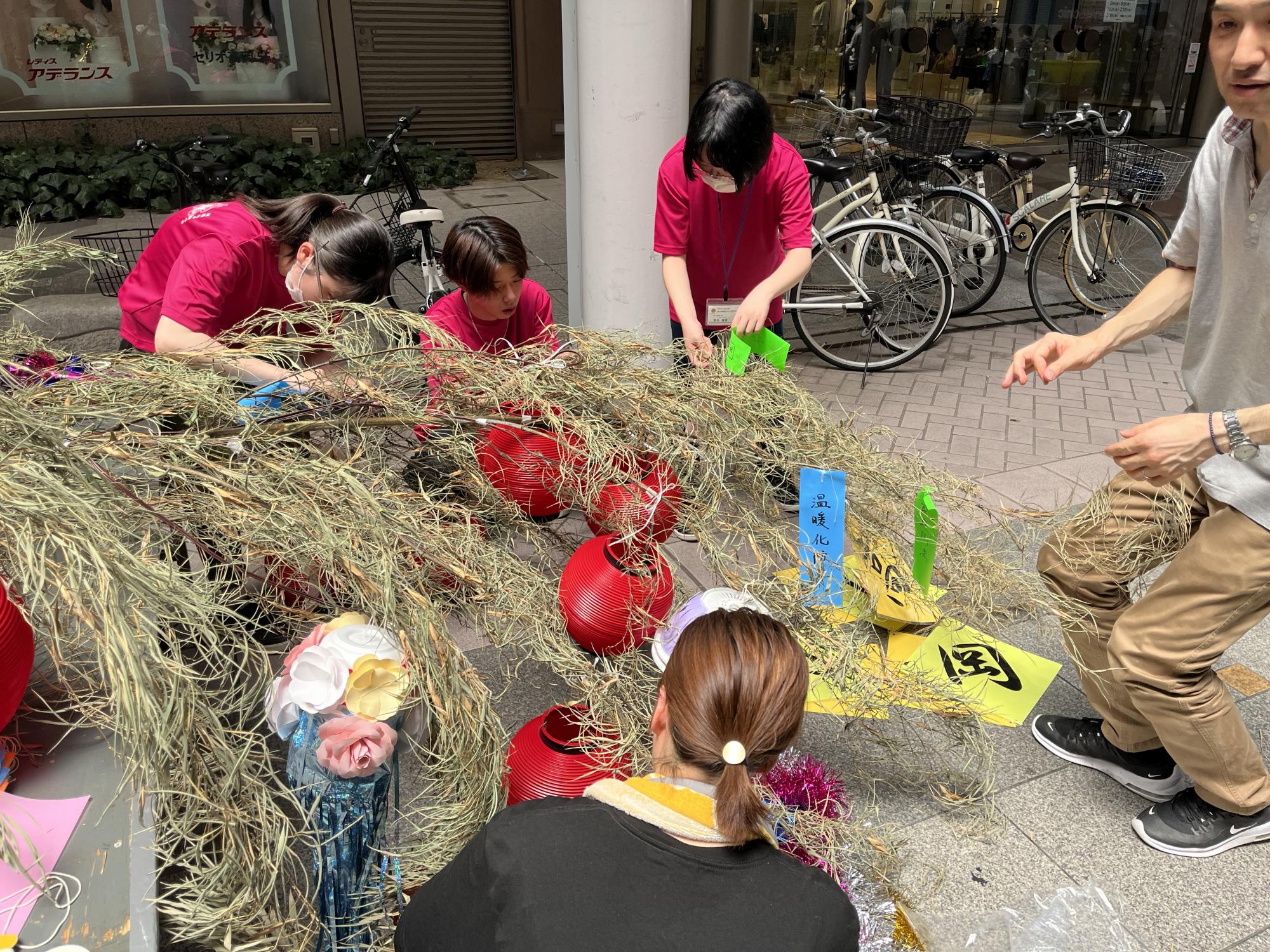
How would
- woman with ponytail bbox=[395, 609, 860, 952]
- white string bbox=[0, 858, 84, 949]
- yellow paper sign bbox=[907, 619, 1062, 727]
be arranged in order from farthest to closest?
yellow paper sign bbox=[907, 619, 1062, 727], white string bbox=[0, 858, 84, 949], woman with ponytail bbox=[395, 609, 860, 952]

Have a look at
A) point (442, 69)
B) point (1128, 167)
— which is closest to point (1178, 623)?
point (1128, 167)

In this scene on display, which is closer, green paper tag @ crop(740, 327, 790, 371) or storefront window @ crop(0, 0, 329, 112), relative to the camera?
green paper tag @ crop(740, 327, 790, 371)

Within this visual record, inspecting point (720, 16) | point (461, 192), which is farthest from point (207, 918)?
point (461, 192)

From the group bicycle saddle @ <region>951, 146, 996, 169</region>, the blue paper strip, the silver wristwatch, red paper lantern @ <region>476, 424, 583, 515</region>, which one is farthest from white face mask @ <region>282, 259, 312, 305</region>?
bicycle saddle @ <region>951, 146, 996, 169</region>

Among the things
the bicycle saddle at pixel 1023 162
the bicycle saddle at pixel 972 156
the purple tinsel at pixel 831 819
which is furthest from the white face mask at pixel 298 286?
the bicycle saddle at pixel 1023 162

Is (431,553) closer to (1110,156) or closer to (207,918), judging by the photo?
(207,918)

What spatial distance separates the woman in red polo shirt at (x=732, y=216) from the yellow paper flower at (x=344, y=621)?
48.2 inches

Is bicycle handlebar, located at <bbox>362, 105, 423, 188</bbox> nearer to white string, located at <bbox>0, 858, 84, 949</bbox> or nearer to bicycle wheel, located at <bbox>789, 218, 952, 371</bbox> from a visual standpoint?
bicycle wheel, located at <bbox>789, 218, 952, 371</bbox>

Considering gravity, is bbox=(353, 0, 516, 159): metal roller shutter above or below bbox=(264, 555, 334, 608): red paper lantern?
above

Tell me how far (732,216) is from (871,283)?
256cm

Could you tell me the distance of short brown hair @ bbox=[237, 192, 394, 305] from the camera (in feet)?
7.35

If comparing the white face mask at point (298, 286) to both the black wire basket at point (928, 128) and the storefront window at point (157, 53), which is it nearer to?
the black wire basket at point (928, 128)

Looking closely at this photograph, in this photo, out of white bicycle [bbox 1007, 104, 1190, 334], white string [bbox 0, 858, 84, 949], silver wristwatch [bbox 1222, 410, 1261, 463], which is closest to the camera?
white string [bbox 0, 858, 84, 949]

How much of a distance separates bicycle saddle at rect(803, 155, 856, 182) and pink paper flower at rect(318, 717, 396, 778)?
4.55 m
